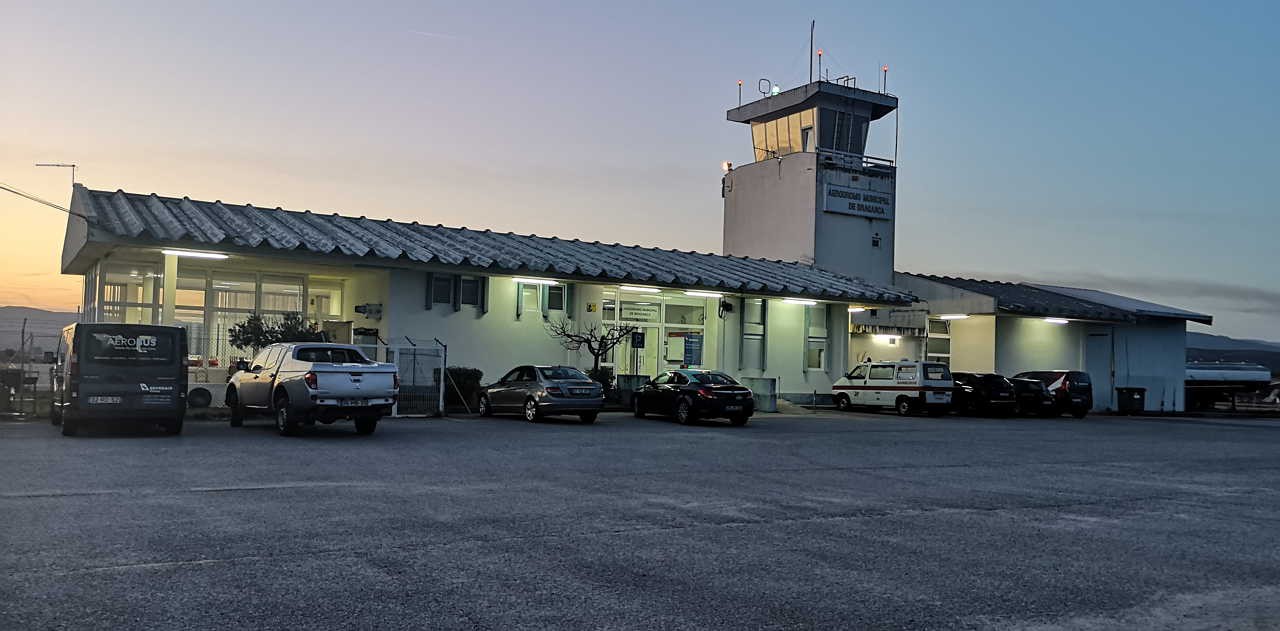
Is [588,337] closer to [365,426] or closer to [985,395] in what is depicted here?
[365,426]

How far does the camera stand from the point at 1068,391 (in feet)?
114

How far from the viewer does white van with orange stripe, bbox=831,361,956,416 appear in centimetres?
3259

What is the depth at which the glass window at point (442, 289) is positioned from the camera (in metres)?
28.9

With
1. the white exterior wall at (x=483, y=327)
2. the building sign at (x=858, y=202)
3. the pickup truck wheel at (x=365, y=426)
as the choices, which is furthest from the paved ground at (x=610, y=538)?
the building sign at (x=858, y=202)

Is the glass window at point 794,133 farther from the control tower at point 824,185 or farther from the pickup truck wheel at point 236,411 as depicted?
the pickup truck wheel at point 236,411

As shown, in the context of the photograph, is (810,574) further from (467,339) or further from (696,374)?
(467,339)

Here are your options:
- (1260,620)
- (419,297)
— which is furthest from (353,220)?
(1260,620)

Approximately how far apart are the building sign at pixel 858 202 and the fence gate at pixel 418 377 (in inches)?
847

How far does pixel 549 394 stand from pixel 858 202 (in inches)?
976

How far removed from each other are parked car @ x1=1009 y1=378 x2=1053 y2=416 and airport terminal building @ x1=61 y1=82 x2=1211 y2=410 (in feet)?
18.1

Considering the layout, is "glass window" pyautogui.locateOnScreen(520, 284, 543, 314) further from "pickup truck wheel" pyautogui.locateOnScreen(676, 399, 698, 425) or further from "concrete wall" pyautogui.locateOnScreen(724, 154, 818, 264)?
"concrete wall" pyautogui.locateOnScreen(724, 154, 818, 264)

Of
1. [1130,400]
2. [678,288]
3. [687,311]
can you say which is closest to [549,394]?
[678,288]

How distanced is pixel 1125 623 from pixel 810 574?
209 cm

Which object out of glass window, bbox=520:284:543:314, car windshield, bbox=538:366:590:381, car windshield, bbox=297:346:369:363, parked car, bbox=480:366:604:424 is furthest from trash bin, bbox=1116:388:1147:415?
car windshield, bbox=297:346:369:363
